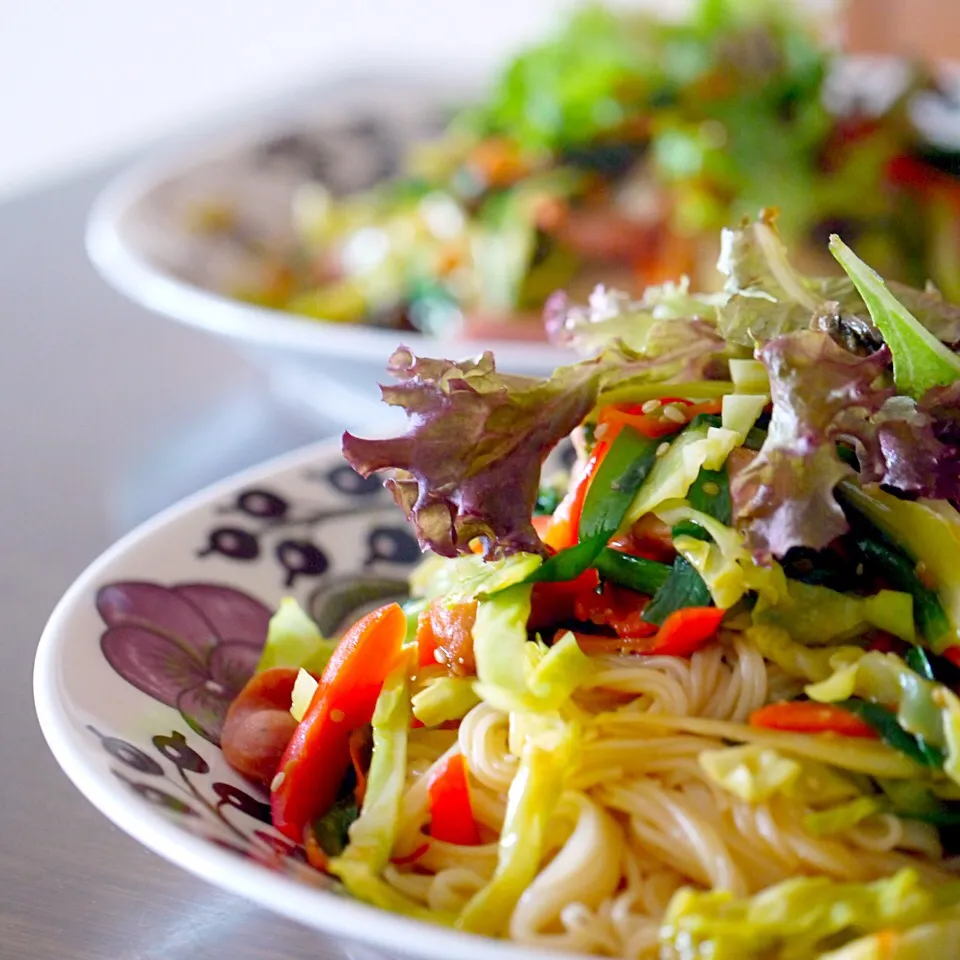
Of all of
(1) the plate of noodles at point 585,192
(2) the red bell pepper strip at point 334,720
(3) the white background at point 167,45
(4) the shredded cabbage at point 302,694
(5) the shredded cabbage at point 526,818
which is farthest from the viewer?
(3) the white background at point 167,45

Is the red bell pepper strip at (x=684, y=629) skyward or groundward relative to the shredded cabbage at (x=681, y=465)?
groundward

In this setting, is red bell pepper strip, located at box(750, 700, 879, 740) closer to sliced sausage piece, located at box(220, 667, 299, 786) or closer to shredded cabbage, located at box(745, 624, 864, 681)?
shredded cabbage, located at box(745, 624, 864, 681)

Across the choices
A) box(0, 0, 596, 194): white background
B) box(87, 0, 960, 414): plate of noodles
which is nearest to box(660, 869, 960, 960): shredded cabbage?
box(87, 0, 960, 414): plate of noodles

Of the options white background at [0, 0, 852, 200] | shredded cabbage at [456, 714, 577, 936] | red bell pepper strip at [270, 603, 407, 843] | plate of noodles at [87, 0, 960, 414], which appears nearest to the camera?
shredded cabbage at [456, 714, 577, 936]

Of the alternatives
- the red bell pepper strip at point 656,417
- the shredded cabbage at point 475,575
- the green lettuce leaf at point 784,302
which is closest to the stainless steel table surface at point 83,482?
the shredded cabbage at point 475,575

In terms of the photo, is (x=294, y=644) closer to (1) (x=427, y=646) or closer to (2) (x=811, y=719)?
(1) (x=427, y=646)

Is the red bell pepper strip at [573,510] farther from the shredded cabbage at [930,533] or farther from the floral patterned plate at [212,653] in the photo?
the floral patterned plate at [212,653]
